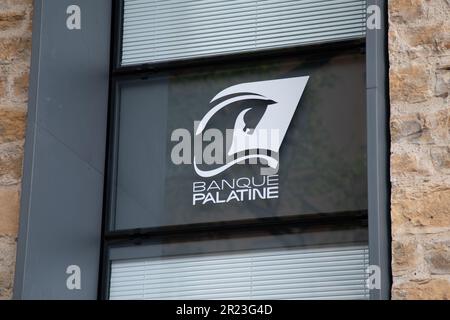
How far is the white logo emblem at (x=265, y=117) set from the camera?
6949 mm

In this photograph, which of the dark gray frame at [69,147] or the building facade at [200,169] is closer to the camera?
the building facade at [200,169]

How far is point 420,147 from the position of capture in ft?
20.8

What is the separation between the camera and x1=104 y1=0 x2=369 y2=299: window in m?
6.73

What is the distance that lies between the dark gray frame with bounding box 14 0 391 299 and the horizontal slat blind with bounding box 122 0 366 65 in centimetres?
18

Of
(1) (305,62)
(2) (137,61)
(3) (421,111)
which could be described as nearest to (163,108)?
(2) (137,61)

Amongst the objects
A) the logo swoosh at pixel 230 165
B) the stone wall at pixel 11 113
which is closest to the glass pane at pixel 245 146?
the logo swoosh at pixel 230 165

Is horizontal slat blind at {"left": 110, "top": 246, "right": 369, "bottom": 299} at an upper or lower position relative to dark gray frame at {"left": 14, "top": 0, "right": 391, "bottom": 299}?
lower

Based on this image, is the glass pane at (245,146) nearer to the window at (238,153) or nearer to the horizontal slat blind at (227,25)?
the window at (238,153)

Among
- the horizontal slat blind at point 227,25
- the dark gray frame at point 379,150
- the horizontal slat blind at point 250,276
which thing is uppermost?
the horizontal slat blind at point 227,25

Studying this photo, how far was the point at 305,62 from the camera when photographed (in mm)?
7051

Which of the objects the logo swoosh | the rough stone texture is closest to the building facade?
the rough stone texture

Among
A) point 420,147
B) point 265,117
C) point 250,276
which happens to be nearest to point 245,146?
point 265,117

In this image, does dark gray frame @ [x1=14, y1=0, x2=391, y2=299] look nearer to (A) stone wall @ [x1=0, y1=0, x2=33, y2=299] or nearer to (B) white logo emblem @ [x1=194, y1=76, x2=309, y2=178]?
(A) stone wall @ [x1=0, y1=0, x2=33, y2=299]

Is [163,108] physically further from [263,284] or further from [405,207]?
[405,207]
